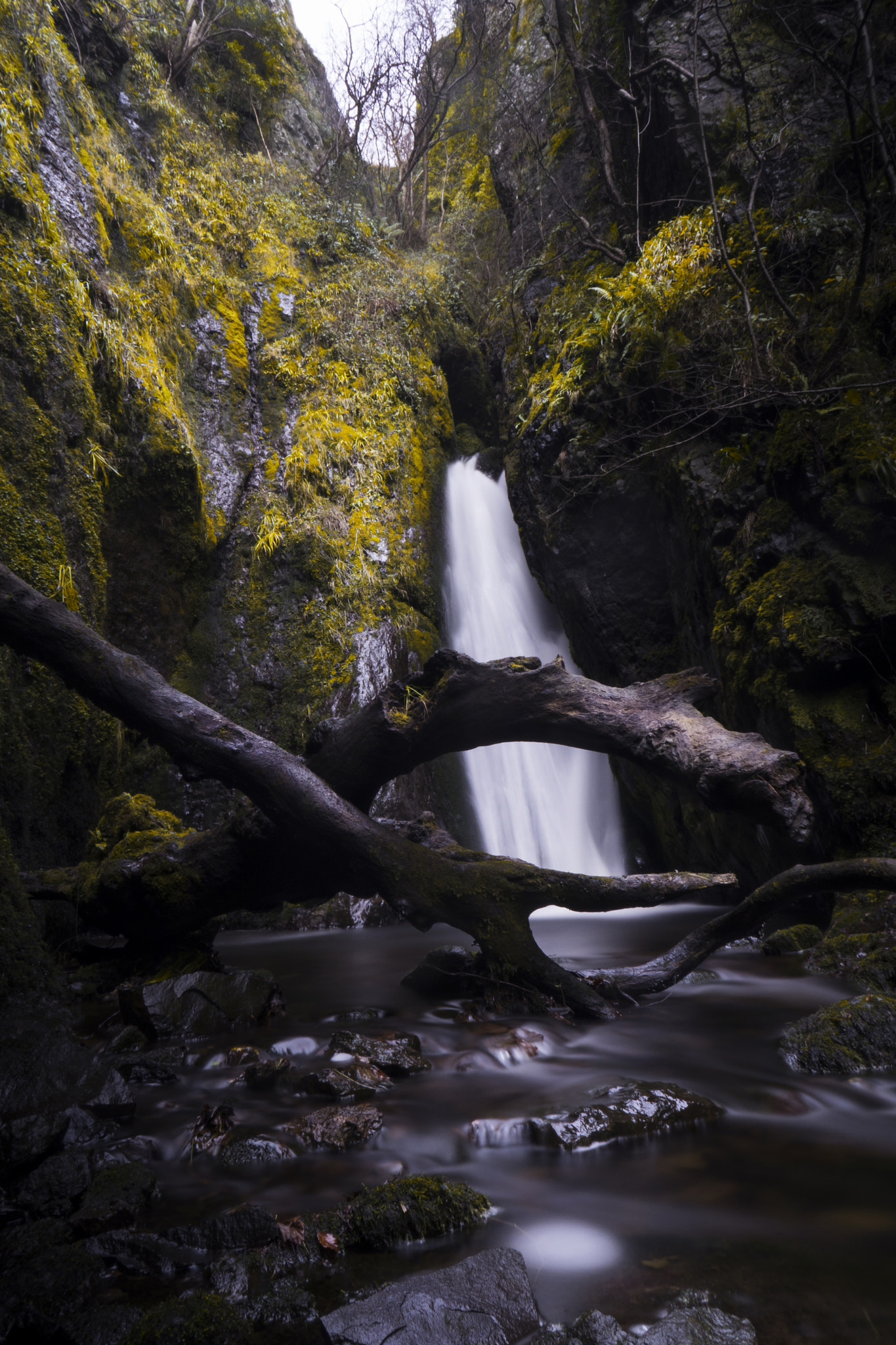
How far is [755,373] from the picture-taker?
554cm

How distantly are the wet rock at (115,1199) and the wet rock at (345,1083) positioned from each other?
775 mm

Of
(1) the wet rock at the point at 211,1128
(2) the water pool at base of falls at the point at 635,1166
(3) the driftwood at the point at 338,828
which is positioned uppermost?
(3) the driftwood at the point at 338,828

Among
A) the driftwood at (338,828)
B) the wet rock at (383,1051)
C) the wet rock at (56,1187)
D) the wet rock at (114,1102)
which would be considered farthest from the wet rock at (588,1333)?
the driftwood at (338,828)

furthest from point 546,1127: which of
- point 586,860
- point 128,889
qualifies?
point 586,860

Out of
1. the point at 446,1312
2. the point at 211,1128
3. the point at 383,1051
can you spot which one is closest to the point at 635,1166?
the point at 446,1312

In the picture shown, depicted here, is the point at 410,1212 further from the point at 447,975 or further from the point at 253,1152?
the point at 447,975

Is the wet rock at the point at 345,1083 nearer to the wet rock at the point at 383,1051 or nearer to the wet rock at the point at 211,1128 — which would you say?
the wet rock at the point at 383,1051

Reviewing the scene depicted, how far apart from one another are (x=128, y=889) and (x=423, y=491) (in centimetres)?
797

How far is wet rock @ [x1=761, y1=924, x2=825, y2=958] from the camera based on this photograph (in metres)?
4.70

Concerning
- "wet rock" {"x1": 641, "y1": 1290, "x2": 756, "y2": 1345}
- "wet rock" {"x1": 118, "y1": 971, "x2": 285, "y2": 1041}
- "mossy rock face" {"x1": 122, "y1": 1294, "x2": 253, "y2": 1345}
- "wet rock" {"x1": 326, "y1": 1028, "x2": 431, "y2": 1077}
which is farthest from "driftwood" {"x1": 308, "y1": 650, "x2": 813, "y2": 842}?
"mossy rock face" {"x1": 122, "y1": 1294, "x2": 253, "y2": 1345}

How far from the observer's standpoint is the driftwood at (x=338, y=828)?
11.5 ft

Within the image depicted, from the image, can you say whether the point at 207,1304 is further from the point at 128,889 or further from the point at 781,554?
the point at 781,554

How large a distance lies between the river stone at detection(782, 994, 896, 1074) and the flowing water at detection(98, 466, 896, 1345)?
0.08 m

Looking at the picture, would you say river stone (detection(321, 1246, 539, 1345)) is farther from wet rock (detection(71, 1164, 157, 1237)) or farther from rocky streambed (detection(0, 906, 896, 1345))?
wet rock (detection(71, 1164, 157, 1237))
